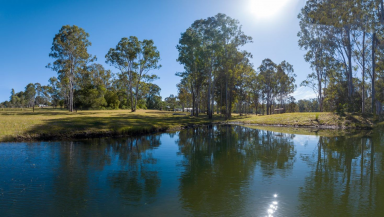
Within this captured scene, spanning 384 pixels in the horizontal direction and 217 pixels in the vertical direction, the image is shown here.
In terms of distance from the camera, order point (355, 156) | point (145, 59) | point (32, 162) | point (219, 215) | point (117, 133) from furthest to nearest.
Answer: point (145, 59), point (117, 133), point (355, 156), point (32, 162), point (219, 215)

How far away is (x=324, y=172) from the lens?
988 cm

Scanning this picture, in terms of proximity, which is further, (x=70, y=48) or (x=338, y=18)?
(x=70, y=48)

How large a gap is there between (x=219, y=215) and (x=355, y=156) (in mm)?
11216

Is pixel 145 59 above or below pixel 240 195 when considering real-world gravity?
above

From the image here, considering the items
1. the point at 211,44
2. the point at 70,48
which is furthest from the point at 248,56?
the point at 70,48

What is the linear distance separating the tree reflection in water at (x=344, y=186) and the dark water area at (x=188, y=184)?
0.02 metres

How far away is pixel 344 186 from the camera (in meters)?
8.01

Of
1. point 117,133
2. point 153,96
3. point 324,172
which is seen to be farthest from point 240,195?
point 153,96

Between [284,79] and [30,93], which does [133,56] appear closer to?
[284,79]

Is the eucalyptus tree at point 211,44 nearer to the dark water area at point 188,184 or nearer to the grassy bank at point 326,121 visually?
the grassy bank at point 326,121

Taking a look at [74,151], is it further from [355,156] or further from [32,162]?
[355,156]

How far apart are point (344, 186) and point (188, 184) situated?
5.29 metres

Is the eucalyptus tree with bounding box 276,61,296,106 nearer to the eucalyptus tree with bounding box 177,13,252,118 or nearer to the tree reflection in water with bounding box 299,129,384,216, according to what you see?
the eucalyptus tree with bounding box 177,13,252,118

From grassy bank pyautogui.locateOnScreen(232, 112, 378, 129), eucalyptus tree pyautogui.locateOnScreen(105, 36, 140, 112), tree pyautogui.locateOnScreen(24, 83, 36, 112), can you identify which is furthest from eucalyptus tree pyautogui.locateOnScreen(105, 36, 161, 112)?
tree pyautogui.locateOnScreen(24, 83, 36, 112)
